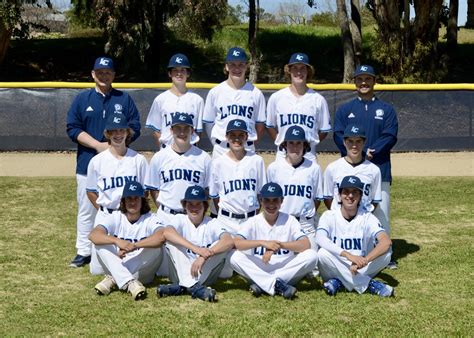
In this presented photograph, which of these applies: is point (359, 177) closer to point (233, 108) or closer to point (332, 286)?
point (332, 286)

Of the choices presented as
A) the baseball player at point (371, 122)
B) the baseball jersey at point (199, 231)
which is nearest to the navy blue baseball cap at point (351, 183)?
the baseball player at point (371, 122)

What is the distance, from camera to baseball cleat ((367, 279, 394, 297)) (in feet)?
18.1

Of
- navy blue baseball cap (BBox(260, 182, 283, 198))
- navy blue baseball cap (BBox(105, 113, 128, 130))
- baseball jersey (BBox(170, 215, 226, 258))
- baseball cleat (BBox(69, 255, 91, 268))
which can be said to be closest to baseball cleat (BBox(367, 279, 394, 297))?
navy blue baseball cap (BBox(260, 182, 283, 198))

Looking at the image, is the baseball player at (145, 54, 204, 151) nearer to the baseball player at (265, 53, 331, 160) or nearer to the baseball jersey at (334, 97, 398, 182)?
the baseball player at (265, 53, 331, 160)

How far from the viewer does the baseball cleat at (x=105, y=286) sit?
5.57 metres

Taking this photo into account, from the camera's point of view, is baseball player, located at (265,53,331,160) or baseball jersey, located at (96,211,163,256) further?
baseball player, located at (265,53,331,160)

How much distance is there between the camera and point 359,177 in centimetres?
611

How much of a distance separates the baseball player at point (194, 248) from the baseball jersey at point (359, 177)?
42.6 inches

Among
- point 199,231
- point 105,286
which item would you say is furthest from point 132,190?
point 105,286

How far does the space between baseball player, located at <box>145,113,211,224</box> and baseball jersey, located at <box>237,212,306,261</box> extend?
64cm

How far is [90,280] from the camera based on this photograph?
605cm

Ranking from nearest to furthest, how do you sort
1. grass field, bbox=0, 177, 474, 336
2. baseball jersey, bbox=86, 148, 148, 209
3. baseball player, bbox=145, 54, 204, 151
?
grass field, bbox=0, 177, 474, 336, baseball jersey, bbox=86, 148, 148, 209, baseball player, bbox=145, 54, 204, 151

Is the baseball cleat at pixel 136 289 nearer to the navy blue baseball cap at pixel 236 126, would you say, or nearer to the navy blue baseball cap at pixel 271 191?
the navy blue baseball cap at pixel 271 191

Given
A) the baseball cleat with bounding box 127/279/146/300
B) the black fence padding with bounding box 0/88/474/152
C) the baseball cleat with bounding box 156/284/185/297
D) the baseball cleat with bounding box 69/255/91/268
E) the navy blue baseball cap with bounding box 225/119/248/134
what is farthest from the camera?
the black fence padding with bounding box 0/88/474/152
